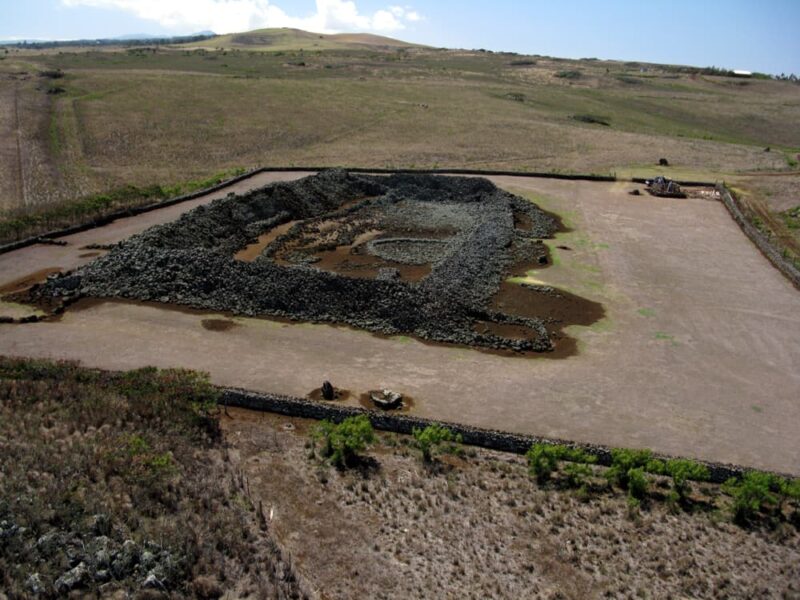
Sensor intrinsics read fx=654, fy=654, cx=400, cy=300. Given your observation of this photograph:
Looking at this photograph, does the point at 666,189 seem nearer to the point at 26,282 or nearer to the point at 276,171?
the point at 276,171

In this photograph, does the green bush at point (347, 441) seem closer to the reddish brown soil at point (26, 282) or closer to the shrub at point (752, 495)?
the shrub at point (752, 495)

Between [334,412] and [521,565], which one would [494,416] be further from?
[521,565]

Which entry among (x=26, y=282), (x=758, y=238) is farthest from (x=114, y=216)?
(x=758, y=238)

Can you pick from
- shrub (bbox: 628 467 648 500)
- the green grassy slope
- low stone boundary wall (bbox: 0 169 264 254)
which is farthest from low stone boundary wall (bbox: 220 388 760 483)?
the green grassy slope

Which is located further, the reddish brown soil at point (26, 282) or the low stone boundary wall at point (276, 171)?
the low stone boundary wall at point (276, 171)

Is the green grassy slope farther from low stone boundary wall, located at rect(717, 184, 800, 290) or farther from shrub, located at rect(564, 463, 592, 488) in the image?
shrub, located at rect(564, 463, 592, 488)

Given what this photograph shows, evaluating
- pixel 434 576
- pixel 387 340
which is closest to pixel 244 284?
pixel 387 340

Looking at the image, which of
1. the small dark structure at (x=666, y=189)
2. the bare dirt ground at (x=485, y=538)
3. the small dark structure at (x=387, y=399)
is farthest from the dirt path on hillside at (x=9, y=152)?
the small dark structure at (x=666, y=189)
